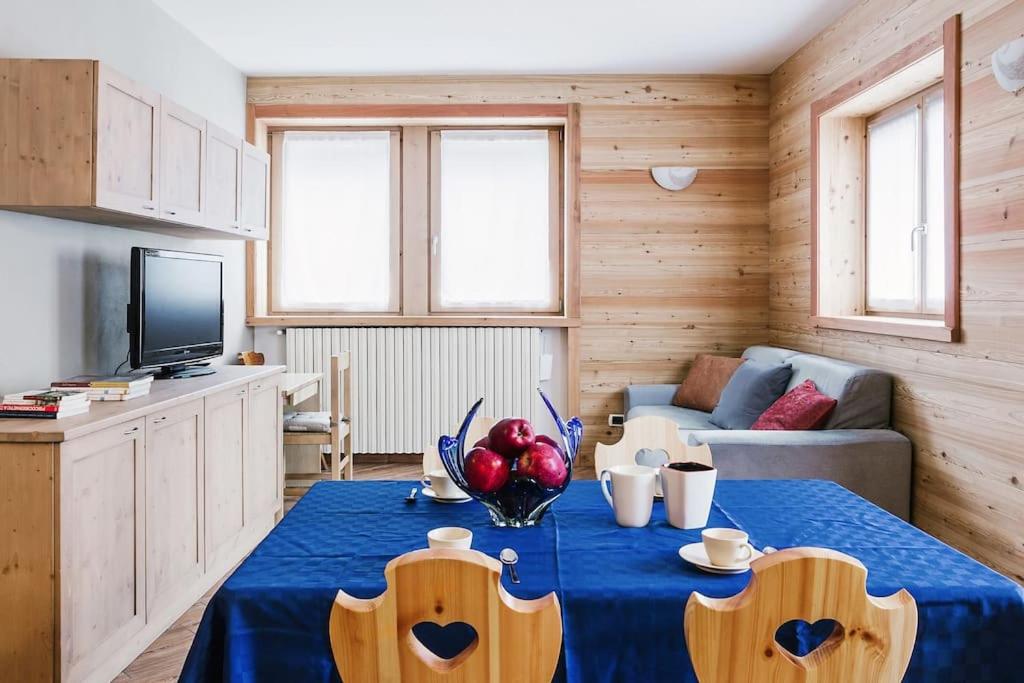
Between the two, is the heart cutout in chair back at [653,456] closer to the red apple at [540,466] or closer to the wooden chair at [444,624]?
the red apple at [540,466]

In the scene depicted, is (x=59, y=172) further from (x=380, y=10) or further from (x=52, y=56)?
(x=380, y=10)

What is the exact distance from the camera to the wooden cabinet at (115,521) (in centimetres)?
229

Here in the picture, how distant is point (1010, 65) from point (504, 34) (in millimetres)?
2697

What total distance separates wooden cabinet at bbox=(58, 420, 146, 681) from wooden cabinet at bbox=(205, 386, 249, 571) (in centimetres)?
58

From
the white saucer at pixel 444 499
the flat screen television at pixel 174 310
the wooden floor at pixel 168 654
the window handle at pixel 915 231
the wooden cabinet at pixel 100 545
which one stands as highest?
the window handle at pixel 915 231

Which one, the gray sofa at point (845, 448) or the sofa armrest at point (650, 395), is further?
the sofa armrest at point (650, 395)

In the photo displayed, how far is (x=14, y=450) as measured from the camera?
7.43ft

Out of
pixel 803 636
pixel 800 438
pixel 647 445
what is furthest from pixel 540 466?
pixel 800 438

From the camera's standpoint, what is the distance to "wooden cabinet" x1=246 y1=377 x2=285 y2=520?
3836 mm

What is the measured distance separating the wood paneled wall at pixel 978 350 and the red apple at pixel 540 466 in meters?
2.23

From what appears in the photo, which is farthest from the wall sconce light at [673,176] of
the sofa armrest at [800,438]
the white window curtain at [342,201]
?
the sofa armrest at [800,438]

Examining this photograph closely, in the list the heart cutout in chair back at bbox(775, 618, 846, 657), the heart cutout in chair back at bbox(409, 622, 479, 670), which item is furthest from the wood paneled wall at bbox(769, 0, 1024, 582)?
the heart cutout in chair back at bbox(409, 622, 479, 670)

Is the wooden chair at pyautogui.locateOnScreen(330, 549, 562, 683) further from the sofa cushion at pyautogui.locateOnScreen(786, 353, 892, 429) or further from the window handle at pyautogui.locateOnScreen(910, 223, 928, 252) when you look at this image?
the window handle at pyautogui.locateOnScreen(910, 223, 928, 252)

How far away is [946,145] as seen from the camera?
11.4 feet
